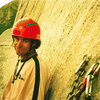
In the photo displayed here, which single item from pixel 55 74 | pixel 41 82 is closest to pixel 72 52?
pixel 55 74

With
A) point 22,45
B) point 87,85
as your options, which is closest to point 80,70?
point 87,85

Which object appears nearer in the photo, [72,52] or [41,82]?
[41,82]

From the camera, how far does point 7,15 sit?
52.5 ft

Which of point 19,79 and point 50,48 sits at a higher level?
point 50,48

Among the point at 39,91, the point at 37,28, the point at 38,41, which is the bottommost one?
the point at 39,91

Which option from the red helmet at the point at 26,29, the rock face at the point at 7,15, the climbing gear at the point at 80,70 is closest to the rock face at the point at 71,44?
the climbing gear at the point at 80,70

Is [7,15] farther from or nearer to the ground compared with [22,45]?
farther from the ground

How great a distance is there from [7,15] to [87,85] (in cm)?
1457

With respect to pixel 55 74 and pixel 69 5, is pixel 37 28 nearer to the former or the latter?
pixel 55 74

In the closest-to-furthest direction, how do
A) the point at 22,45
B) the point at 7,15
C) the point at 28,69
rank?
the point at 28,69 < the point at 22,45 < the point at 7,15

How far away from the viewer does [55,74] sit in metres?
3.50

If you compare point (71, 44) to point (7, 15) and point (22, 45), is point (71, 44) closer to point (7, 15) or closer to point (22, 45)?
point (22, 45)

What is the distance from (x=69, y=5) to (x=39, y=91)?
2.41 m

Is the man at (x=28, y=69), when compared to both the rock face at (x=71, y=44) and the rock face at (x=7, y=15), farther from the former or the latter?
the rock face at (x=7, y=15)
